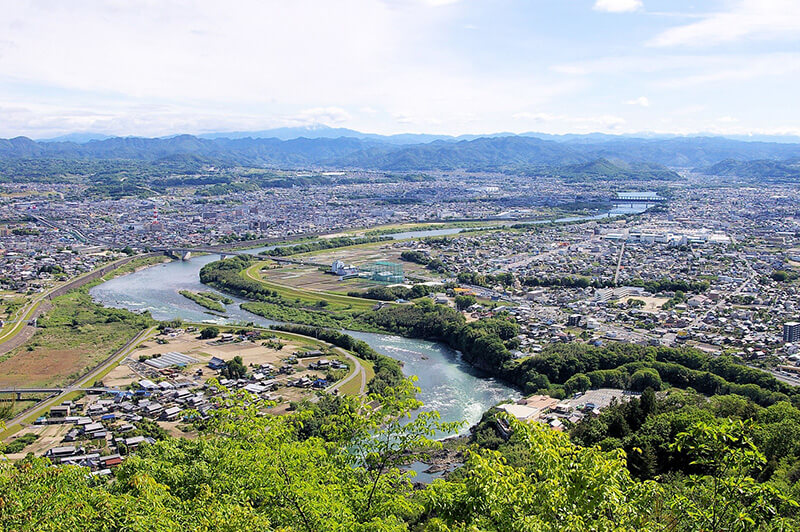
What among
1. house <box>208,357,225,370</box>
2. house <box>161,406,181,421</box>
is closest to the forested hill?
house <box>208,357,225,370</box>

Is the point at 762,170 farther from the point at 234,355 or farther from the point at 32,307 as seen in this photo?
the point at 32,307

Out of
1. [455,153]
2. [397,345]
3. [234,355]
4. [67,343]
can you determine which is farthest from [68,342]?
[455,153]

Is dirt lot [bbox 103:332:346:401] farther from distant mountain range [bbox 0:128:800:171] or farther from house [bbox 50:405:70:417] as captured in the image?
distant mountain range [bbox 0:128:800:171]

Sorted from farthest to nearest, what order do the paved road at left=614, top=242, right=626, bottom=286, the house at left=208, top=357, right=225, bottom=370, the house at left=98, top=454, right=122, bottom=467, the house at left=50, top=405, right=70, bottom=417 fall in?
the paved road at left=614, top=242, right=626, bottom=286, the house at left=208, top=357, right=225, bottom=370, the house at left=50, top=405, right=70, bottom=417, the house at left=98, top=454, right=122, bottom=467

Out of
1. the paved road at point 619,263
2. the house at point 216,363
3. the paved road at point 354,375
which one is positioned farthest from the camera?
the paved road at point 619,263

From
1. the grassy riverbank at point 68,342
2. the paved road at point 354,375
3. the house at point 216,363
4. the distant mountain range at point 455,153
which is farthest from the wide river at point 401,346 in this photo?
the distant mountain range at point 455,153

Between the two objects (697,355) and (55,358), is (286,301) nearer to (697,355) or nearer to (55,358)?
(55,358)

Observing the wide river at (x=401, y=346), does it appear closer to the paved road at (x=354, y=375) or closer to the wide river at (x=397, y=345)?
the wide river at (x=397, y=345)
